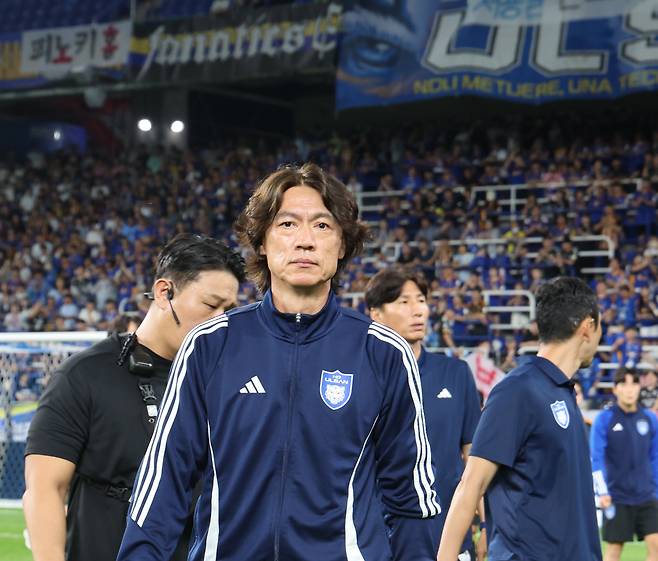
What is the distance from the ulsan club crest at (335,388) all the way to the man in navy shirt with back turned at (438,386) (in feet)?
9.79

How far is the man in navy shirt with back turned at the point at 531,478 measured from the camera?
185 inches

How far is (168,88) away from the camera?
1280 inches

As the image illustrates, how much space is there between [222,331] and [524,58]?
20712mm

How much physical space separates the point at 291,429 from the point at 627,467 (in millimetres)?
8096

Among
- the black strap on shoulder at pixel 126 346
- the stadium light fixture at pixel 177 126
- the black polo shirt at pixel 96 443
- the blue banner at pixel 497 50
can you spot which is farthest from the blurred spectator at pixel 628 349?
the stadium light fixture at pixel 177 126

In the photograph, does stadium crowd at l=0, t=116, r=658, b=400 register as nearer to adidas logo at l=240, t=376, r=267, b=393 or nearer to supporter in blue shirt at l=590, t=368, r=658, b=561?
supporter in blue shirt at l=590, t=368, r=658, b=561

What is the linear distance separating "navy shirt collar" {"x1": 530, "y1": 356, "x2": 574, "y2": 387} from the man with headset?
58.2 inches

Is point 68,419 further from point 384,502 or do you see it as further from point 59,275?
point 59,275

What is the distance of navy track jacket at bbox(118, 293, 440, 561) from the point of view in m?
2.93

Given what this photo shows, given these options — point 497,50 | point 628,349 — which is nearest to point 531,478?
point 628,349

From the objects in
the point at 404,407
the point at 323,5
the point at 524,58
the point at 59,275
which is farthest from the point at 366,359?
the point at 59,275

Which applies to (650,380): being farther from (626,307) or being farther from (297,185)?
(297,185)

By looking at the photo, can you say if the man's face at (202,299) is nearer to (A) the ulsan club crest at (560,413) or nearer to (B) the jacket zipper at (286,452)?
(B) the jacket zipper at (286,452)

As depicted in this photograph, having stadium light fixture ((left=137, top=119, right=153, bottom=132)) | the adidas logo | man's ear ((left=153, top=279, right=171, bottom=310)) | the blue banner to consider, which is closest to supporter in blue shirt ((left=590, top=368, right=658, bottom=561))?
man's ear ((left=153, top=279, right=171, bottom=310))
